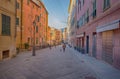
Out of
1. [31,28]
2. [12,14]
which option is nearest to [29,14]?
[31,28]

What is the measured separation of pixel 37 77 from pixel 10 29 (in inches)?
377

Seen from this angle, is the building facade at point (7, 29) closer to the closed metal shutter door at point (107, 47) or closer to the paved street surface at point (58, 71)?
the paved street surface at point (58, 71)

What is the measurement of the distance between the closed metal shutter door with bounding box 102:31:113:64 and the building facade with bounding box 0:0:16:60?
8730mm

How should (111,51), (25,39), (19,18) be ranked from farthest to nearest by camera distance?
(25,39), (19,18), (111,51)

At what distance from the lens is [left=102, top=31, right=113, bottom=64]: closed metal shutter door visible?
11598 millimetres

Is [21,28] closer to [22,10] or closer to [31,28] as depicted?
[22,10]

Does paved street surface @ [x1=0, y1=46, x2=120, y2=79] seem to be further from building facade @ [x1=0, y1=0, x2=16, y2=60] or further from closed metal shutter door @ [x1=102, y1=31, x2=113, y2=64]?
building facade @ [x1=0, y1=0, x2=16, y2=60]

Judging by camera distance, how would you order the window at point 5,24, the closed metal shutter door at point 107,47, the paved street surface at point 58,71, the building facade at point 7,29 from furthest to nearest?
the window at point 5,24 < the building facade at point 7,29 < the closed metal shutter door at point 107,47 < the paved street surface at point 58,71

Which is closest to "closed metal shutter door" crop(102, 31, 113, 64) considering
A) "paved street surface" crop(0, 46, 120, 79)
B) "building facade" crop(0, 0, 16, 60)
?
"paved street surface" crop(0, 46, 120, 79)

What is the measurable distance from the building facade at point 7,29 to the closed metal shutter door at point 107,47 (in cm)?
873

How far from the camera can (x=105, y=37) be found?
13078mm

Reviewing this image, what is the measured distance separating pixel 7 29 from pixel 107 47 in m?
9.36

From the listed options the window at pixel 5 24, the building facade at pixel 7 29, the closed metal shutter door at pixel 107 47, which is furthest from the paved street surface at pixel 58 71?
the window at pixel 5 24

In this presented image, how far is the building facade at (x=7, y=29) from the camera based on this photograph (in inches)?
575
